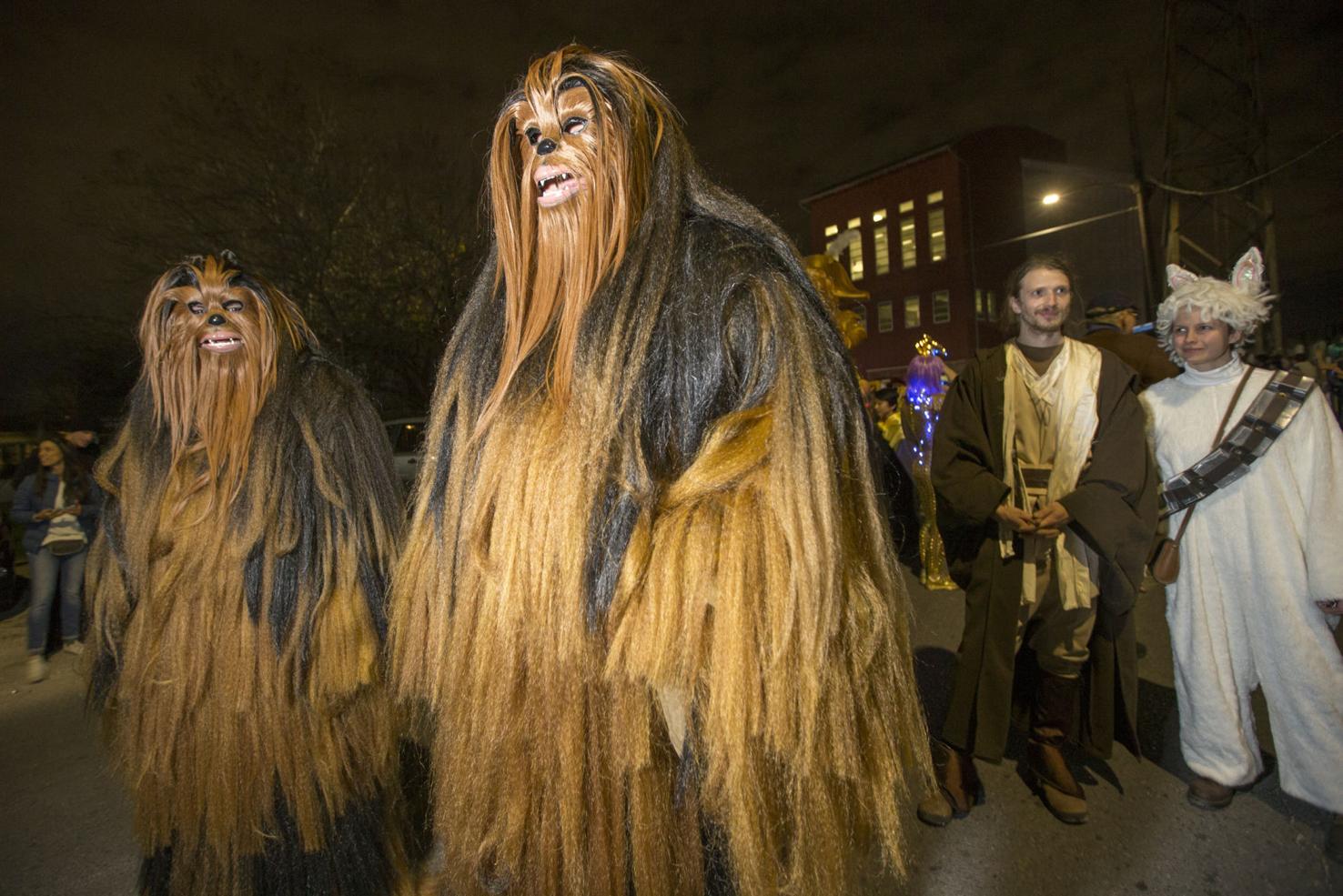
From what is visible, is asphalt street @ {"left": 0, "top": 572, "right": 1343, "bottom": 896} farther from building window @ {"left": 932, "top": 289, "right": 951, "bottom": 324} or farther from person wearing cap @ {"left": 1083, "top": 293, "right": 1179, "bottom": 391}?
building window @ {"left": 932, "top": 289, "right": 951, "bottom": 324}

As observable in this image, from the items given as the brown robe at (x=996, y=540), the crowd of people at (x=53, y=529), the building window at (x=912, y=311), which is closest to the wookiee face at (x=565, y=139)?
the brown robe at (x=996, y=540)

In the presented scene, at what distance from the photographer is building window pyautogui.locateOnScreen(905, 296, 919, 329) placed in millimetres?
29172

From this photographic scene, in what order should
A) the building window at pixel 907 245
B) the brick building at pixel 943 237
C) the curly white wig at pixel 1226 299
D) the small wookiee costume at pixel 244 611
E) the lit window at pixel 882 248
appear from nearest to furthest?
the small wookiee costume at pixel 244 611 → the curly white wig at pixel 1226 299 → the brick building at pixel 943 237 → the building window at pixel 907 245 → the lit window at pixel 882 248

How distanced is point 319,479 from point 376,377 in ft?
51.4

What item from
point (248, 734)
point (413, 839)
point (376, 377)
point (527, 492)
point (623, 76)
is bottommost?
point (413, 839)

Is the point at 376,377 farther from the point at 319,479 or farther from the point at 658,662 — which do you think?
the point at 658,662

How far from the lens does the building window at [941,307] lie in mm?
28078

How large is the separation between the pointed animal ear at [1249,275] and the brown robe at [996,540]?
66 centimetres

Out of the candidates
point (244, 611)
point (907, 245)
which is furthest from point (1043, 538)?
point (907, 245)

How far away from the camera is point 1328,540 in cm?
232

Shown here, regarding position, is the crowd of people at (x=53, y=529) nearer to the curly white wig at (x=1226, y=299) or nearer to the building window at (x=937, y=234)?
the curly white wig at (x=1226, y=299)

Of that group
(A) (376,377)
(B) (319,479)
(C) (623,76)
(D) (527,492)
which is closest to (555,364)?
(D) (527,492)

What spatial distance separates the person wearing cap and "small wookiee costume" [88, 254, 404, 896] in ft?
12.5

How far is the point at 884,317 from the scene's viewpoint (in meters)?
30.6
